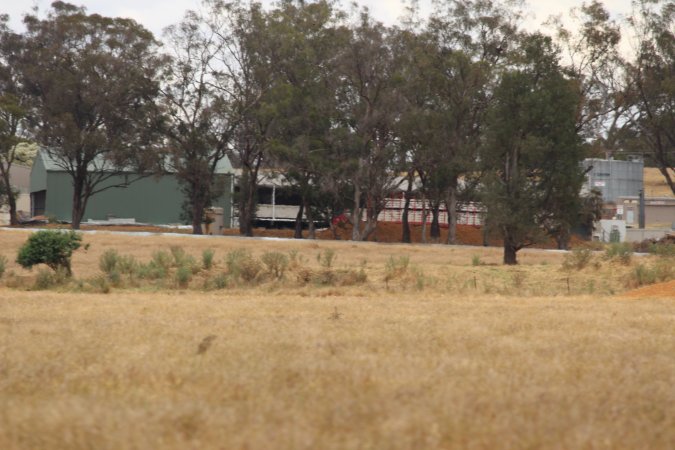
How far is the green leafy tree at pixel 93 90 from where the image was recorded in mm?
56531

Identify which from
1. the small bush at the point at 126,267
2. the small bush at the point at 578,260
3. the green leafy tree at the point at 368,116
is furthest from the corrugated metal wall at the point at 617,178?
the small bush at the point at 126,267

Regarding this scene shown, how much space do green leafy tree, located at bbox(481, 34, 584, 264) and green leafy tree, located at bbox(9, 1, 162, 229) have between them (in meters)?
30.4

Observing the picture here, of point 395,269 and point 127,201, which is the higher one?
point 127,201

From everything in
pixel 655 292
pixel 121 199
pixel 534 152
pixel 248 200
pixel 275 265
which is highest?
pixel 534 152

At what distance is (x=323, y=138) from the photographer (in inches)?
2219

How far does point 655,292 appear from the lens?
1878cm

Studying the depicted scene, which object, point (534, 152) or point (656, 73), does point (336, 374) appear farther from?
point (656, 73)

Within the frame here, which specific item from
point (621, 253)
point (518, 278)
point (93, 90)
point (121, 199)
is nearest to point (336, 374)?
point (518, 278)

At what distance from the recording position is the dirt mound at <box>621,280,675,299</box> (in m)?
18.3

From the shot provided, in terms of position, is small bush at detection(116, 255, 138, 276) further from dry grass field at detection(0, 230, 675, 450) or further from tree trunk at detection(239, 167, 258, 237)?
tree trunk at detection(239, 167, 258, 237)

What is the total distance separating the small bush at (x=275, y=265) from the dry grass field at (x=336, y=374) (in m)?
5.17

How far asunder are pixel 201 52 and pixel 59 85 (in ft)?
28.6

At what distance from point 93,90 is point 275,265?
→ 37676 mm

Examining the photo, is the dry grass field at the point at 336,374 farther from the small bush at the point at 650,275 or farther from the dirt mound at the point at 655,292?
the small bush at the point at 650,275
